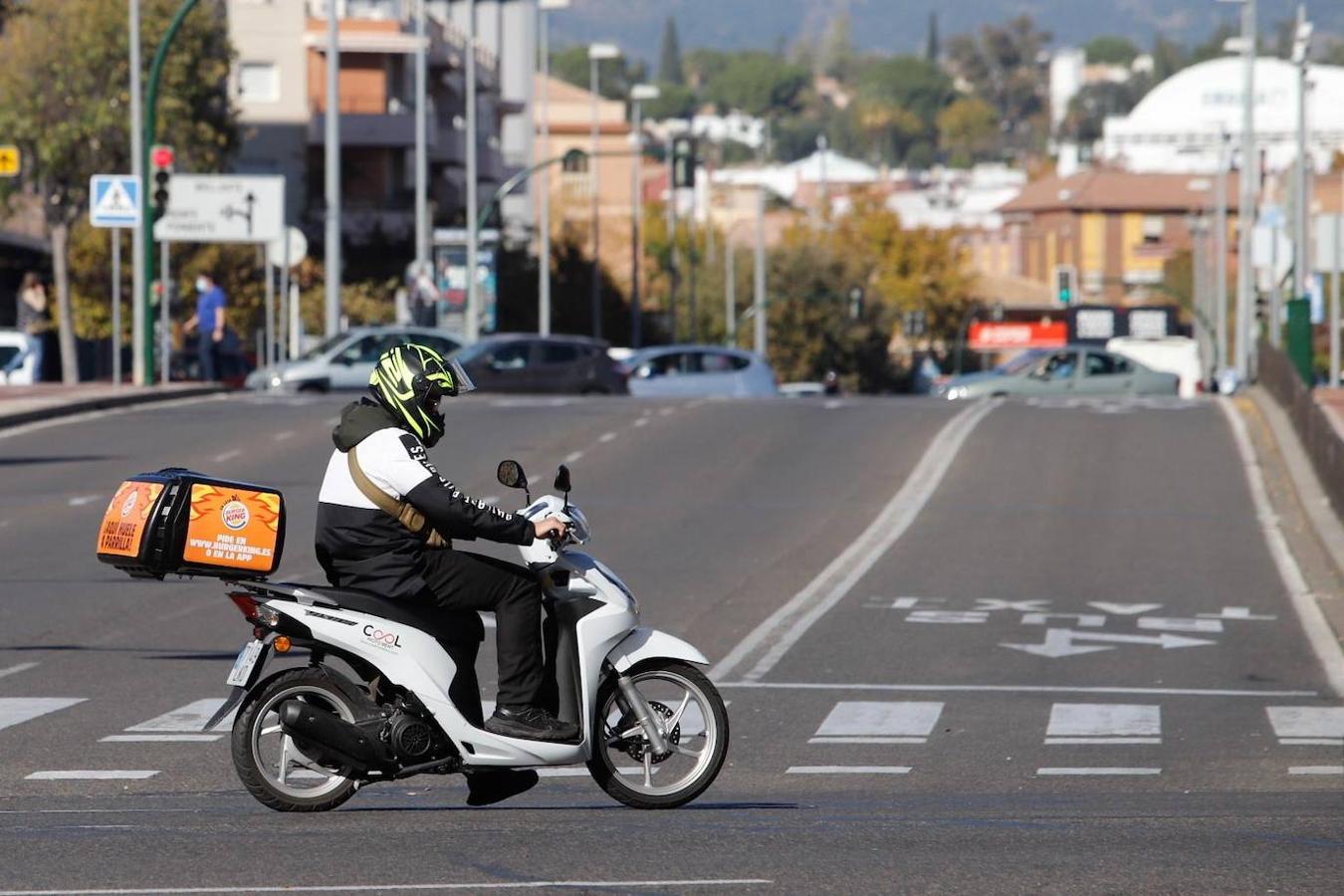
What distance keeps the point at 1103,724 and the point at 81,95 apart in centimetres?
5269

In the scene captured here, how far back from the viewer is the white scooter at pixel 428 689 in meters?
8.92

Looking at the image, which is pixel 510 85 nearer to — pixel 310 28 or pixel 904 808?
pixel 310 28

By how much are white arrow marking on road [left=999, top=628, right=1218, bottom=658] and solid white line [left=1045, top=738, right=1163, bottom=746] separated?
10.9 ft

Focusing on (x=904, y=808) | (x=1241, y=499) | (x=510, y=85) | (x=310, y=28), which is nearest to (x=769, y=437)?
(x=1241, y=499)

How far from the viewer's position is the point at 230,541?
8.84m

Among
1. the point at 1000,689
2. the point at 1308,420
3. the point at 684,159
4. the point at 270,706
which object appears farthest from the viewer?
the point at 684,159

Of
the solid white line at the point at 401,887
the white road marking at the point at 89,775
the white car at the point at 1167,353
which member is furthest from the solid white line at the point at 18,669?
the white car at the point at 1167,353

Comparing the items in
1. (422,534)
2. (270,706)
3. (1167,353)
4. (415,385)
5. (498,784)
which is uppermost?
(415,385)

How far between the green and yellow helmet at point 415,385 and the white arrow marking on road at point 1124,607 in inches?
395

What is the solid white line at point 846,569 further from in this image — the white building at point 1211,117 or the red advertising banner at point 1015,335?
the white building at point 1211,117

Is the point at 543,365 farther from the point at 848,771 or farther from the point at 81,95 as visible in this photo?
the point at 848,771

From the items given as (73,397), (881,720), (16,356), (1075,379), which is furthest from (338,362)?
(881,720)

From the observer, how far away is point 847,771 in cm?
1179

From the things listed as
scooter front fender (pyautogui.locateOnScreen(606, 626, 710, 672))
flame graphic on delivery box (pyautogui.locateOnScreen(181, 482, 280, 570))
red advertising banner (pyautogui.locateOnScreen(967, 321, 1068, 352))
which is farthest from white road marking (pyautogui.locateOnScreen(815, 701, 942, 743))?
red advertising banner (pyautogui.locateOnScreen(967, 321, 1068, 352))
